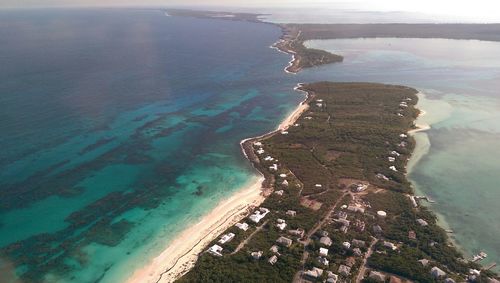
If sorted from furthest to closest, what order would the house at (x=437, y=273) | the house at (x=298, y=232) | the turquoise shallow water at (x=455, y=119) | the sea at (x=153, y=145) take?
the turquoise shallow water at (x=455, y=119) → the sea at (x=153, y=145) → the house at (x=298, y=232) → the house at (x=437, y=273)

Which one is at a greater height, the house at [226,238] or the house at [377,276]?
the house at [377,276]

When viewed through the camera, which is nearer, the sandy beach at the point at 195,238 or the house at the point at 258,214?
the sandy beach at the point at 195,238

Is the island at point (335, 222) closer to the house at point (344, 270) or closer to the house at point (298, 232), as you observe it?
the house at point (344, 270)

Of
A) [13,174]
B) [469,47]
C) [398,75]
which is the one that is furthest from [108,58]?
[469,47]

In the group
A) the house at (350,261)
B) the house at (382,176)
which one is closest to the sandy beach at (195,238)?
the house at (350,261)

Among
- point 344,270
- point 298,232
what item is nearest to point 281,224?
point 298,232

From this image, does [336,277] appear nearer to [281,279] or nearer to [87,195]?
[281,279]

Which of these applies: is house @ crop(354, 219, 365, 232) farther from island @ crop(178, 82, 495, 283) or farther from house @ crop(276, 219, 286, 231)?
house @ crop(276, 219, 286, 231)
